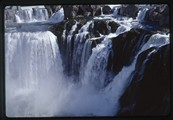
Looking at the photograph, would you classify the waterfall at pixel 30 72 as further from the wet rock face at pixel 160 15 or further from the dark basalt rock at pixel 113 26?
the wet rock face at pixel 160 15

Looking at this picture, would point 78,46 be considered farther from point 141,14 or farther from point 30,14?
point 141,14

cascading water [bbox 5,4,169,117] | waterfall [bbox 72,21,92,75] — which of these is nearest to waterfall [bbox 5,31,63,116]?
cascading water [bbox 5,4,169,117]

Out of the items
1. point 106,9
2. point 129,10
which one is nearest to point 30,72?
point 106,9

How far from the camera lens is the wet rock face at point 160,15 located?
2.64 m

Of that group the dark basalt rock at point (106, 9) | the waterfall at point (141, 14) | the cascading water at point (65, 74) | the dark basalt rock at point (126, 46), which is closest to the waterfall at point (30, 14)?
the cascading water at point (65, 74)

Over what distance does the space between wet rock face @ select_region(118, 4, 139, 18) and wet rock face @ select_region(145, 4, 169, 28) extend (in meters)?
0.10

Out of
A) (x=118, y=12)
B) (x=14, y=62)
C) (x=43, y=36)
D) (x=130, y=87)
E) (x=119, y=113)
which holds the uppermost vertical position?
(x=118, y=12)

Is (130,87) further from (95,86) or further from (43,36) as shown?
(43,36)

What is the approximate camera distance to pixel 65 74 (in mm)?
2648

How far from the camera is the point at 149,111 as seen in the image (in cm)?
262

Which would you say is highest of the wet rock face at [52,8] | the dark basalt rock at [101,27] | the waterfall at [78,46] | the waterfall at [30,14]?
the wet rock face at [52,8]

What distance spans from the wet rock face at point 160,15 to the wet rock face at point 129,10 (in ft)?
0.32

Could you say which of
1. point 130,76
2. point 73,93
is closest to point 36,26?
point 73,93

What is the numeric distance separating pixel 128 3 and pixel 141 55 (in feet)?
1.41
